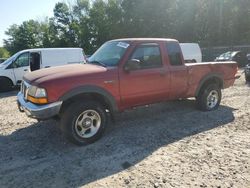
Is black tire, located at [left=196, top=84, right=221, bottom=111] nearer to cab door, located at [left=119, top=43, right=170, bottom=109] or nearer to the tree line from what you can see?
cab door, located at [left=119, top=43, right=170, bottom=109]

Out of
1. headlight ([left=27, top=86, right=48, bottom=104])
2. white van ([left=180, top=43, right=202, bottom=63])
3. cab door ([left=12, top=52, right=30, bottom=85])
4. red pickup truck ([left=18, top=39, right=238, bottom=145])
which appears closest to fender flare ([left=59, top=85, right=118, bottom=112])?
red pickup truck ([left=18, top=39, right=238, bottom=145])

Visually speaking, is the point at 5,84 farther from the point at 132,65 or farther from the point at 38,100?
the point at 132,65

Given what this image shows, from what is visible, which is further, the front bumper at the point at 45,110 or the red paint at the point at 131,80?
the red paint at the point at 131,80

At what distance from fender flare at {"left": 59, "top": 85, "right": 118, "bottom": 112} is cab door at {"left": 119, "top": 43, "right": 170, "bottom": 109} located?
0.25 metres

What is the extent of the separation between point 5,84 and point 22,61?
1.26 m

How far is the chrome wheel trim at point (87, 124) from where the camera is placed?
5359 millimetres

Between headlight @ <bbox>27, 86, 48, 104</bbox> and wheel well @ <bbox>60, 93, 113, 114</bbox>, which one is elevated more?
headlight @ <bbox>27, 86, 48, 104</bbox>

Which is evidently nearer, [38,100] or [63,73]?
[38,100]

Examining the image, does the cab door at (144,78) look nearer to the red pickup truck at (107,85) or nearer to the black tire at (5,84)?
the red pickup truck at (107,85)

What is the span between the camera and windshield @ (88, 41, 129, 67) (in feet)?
19.5

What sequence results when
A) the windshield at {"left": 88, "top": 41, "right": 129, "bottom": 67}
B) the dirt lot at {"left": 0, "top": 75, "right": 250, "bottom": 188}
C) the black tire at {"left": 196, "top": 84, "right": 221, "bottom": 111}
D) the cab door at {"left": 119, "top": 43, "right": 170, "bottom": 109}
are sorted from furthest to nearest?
the black tire at {"left": 196, "top": 84, "right": 221, "bottom": 111} → the windshield at {"left": 88, "top": 41, "right": 129, "bottom": 67} → the cab door at {"left": 119, "top": 43, "right": 170, "bottom": 109} → the dirt lot at {"left": 0, "top": 75, "right": 250, "bottom": 188}

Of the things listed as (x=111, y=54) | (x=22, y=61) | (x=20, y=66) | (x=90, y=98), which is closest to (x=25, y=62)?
(x=22, y=61)

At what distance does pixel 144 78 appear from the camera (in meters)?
6.05

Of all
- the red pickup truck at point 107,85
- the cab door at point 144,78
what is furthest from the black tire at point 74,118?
the cab door at point 144,78
